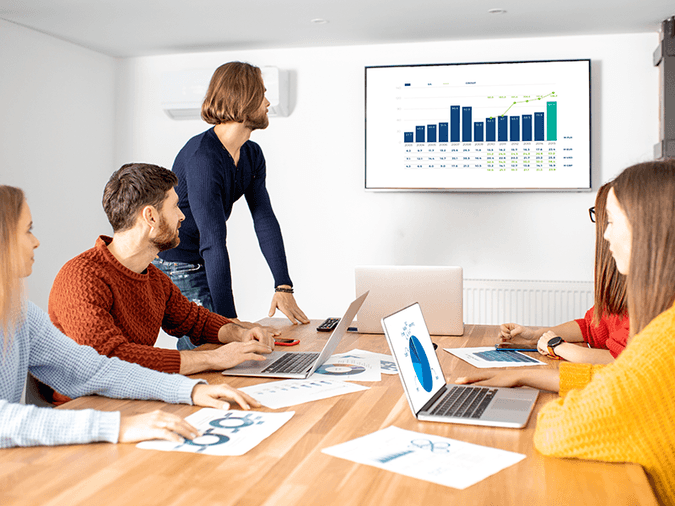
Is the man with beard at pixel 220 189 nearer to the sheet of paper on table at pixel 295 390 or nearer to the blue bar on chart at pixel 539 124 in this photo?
Result: the sheet of paper on table at pixel 295 390

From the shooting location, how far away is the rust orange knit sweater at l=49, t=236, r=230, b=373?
1.57m

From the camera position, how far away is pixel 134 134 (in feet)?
14.1

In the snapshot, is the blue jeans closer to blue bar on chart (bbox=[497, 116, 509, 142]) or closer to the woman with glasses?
the woman with glasses

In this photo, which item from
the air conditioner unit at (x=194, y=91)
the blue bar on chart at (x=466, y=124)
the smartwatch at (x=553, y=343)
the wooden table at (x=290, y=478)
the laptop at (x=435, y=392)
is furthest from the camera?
the air conditioner unit at (x=194, y=91)

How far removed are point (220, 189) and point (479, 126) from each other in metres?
1.96

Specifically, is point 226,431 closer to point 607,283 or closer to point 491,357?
point 491,357

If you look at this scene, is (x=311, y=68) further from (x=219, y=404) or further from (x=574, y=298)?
(x=219, y=404)

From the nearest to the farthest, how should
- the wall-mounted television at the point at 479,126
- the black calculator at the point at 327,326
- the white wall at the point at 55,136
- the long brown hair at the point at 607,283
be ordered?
the long brown hair at the point at 607,283, the black calculator at the point at 327,326, the white wall at the point at 55,136, the wall-mounted television at the point at 479,126

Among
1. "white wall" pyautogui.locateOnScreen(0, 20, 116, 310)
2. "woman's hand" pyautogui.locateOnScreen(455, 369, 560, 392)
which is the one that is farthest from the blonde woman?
"white wall" pyautogui.locateOnScreen(0, 20, 116, 310)

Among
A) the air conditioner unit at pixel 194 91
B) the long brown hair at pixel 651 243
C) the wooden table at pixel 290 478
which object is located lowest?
the wooden table at pixel 290 478

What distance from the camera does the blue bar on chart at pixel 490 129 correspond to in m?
3.69

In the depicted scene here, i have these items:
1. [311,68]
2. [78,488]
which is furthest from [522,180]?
[78,488]

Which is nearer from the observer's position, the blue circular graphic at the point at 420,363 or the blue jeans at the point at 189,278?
the blue circular graphic at the point at 420,363

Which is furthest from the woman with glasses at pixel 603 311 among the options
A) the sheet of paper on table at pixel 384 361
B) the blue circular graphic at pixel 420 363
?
the blue circular graphic at pixel 420 363
